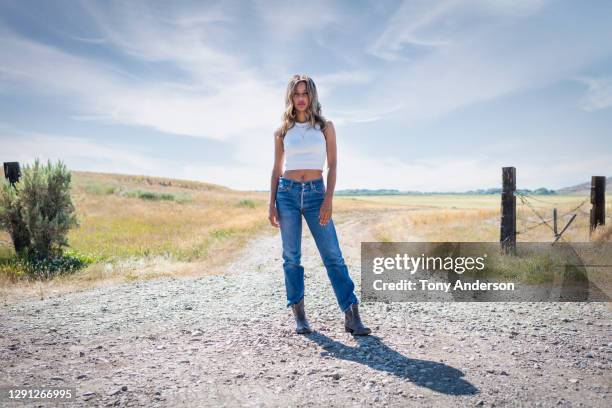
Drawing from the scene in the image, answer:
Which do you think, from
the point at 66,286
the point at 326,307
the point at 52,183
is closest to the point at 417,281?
the point at 326,307

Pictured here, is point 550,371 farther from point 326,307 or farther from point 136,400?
point 136,400

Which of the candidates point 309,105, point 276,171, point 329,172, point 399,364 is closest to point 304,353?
point 399,364

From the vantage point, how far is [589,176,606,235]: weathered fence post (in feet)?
37.7

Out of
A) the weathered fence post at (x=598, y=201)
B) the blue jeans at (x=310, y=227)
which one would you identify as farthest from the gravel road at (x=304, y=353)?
the weathered fence post at (x=598, y=201)

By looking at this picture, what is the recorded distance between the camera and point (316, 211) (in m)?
4.91

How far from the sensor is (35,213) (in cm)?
1134

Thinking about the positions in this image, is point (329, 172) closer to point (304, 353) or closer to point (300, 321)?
point (300, 321)

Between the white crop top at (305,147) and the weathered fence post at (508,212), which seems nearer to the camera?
the white crop top at (305,147)

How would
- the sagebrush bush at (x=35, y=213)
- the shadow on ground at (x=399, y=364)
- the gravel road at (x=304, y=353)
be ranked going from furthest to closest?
1. the sagebrush bush at (x=35, y=213)
2. the shadow on ground at (x=399, y=364)
3. the gravel road at (x=304, y=353)

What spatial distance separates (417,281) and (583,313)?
3.05 m

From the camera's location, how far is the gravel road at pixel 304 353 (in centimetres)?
369

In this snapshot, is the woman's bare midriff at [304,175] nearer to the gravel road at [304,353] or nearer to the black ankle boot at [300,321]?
the black ankle boot at [300,321]

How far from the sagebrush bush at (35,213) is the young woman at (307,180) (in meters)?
9.02

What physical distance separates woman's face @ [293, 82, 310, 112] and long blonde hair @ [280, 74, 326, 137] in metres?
0.03
